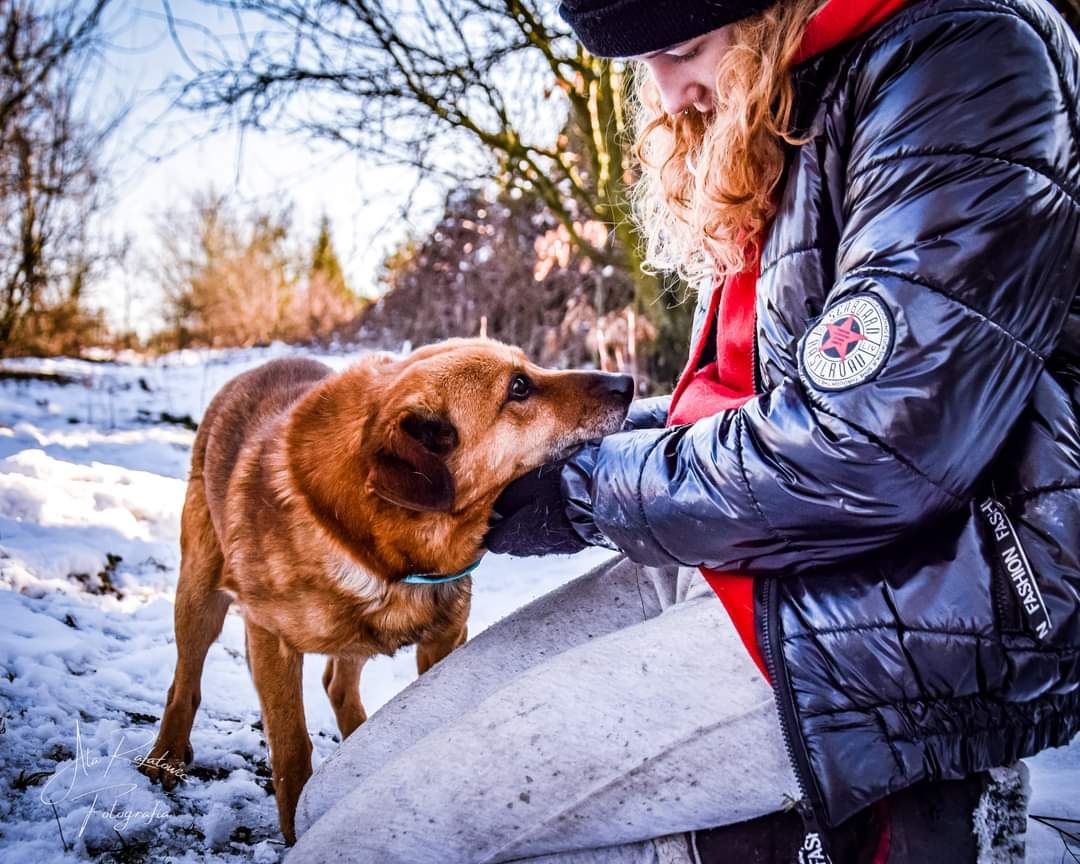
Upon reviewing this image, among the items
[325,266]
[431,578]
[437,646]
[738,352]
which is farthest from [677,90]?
[325,266]

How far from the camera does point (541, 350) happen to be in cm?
968

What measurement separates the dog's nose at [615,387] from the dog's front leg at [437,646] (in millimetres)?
1012

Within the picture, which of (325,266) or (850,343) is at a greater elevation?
(325,266)

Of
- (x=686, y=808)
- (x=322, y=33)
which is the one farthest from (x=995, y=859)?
(x=322, y=33)

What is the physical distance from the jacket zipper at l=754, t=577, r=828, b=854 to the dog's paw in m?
2.14

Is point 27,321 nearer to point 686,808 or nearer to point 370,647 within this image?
point 370,647

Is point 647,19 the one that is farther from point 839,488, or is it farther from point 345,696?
point 345,696

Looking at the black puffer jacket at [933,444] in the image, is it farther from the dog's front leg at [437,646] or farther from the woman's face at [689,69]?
the dog's front leg at [437,646]

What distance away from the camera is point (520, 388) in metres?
2.58

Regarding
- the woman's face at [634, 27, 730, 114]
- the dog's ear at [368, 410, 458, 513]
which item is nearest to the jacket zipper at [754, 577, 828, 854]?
the dog's ear at [368, 410, 458, 513]

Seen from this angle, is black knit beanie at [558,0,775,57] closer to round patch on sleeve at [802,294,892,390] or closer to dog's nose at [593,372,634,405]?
round patch on sleeve at [802,294,892,390]

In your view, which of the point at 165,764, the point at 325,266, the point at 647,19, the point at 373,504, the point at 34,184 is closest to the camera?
the point at 647,19

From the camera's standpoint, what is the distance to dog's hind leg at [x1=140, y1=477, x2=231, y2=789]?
2639 millimetres

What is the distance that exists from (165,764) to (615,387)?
6.74 feet
